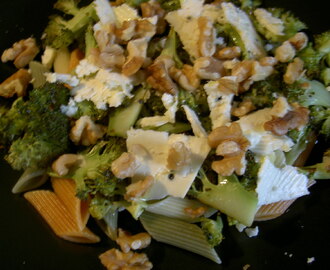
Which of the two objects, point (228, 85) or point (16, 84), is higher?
point (16, 84)

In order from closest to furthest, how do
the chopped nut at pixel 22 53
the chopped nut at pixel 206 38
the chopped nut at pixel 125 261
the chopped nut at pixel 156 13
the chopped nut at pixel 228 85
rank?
the chopped nut at pixel 125 261 < the chopped nut at pixel 228 85 < the chopped nut at pixel 206 38 < the chopped nut at pixel 156 13 < the chopped nut at pixel 22 53

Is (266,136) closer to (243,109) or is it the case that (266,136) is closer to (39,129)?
(243,109)

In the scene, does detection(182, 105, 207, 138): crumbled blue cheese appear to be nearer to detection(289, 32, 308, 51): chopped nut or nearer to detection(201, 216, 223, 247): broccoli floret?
detection(201, 216, 223, 247): broccoli floret

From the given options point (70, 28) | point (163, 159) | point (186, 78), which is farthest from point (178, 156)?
point (70, 28)

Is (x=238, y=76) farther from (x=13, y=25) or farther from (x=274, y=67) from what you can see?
(x=13, y=25)

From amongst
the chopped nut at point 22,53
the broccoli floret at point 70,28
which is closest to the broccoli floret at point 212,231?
the broccoli floret at point 70,28

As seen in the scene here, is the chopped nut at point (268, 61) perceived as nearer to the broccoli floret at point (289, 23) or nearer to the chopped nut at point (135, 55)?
the broccoli floret at point (289, 23)
